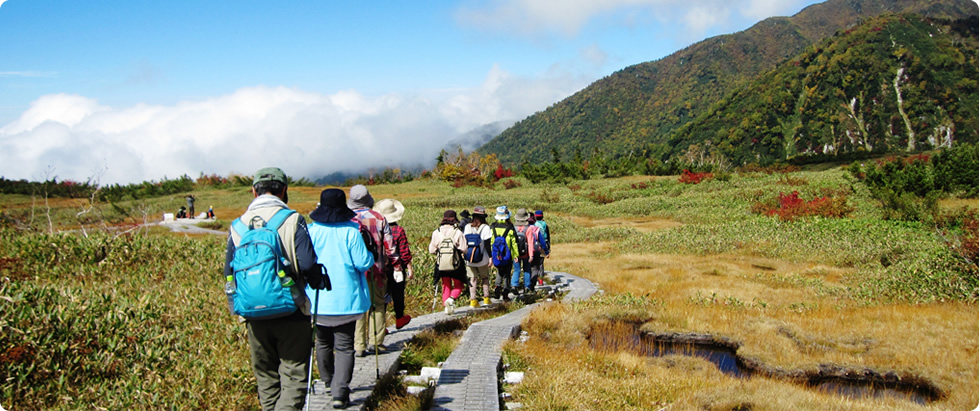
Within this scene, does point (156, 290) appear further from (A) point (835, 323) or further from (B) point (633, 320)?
(A) point (835, 323)

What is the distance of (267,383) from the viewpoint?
470cm

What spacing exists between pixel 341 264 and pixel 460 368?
7.86 feet

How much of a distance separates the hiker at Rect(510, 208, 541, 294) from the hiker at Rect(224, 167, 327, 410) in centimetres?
825

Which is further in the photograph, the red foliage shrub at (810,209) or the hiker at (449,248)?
the red foliage shrub at (810,209)

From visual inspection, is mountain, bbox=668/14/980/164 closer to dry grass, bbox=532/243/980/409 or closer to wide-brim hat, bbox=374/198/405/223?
dry grass, bbox=532/243/980/409

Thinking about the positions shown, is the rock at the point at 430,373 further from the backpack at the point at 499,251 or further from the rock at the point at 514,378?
the backpack at the point at 499,251

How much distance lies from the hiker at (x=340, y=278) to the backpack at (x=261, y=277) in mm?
758

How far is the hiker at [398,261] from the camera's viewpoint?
7.48 metres

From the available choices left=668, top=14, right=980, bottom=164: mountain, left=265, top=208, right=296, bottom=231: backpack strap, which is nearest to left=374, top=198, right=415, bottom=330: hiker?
left=265, top=208, right=296, bottom=231: backpack strap

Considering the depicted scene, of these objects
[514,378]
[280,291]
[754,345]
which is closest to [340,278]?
[280,291]

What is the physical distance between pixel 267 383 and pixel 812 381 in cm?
788

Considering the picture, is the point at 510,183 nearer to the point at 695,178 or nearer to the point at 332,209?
the point at 695,178

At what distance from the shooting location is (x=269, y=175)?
462 cm

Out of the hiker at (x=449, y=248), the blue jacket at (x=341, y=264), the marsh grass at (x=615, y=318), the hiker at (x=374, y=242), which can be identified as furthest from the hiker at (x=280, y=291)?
the hiker at (x=449, y=248)
